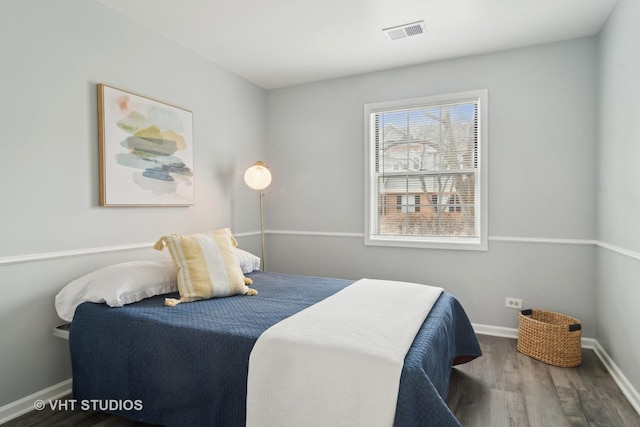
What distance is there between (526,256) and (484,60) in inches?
70.1

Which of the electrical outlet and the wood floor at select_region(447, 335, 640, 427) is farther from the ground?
the electrical outlet

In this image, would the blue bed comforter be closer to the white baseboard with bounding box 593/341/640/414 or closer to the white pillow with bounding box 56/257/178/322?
the white pillow with bounding box 56/257/178/322

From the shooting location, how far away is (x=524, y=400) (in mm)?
2230

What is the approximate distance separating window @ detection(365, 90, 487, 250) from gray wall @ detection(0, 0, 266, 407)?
2024mm

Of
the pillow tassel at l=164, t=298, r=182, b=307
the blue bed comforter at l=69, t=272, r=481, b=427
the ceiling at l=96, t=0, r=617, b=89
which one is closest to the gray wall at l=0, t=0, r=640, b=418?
the ceiling at l=96, t=0, r=617, b=89

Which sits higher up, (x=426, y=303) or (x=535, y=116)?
(x=535, y=116)

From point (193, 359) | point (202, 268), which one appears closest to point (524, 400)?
point (193, 359)

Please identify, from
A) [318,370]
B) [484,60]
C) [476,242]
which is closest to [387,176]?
[476,242]

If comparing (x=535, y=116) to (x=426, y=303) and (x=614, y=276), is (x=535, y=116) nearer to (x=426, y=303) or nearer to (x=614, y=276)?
(x=614, y=276)

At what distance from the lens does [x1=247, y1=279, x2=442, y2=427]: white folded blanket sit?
1438 mm

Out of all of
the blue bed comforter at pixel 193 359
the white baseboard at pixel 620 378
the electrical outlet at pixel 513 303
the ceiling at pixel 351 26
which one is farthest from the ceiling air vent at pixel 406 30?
the white baseboard at pixel 620 378

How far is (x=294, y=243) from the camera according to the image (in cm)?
418

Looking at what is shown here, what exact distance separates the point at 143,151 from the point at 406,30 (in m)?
2.21

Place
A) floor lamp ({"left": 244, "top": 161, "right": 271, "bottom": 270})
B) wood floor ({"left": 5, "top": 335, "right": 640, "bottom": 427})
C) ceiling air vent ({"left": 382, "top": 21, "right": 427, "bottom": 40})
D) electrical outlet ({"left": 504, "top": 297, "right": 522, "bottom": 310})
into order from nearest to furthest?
wood floor ({"left": 5, "top": 335, "right": 640, "bottom": 427}) < ceiling air vent ({"left": 382, "top": 21, "right": 427, "bottom": 40}) < electrical outlet ({"left": 504, "top": 297, "right": 522, "bottom": 310}) < floor lamp ({"left": 244, "top": 161, "right": 271, "bottom": 270})
